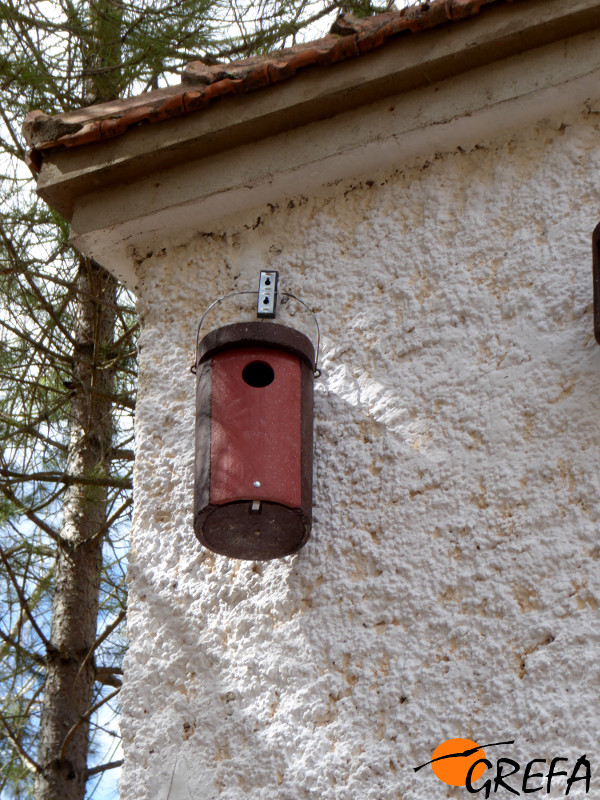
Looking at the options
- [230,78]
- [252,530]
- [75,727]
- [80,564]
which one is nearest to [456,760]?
[252,530]

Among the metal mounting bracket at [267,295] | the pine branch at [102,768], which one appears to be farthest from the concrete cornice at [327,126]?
the pine branch at [102,768]

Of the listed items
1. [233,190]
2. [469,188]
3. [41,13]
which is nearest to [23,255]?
[41,13]

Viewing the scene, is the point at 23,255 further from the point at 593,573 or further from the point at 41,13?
the point at 593,573

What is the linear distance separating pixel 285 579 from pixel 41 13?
3887 mm

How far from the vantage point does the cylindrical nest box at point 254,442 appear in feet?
7.63

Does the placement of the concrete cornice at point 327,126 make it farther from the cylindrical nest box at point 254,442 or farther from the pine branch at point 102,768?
the pine branch at point 102,768

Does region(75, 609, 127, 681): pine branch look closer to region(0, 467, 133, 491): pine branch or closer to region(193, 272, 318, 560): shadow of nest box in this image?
region(0, 467, 133, 491): pine branch

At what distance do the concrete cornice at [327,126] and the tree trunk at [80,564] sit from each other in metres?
1.84

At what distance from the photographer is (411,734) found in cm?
220

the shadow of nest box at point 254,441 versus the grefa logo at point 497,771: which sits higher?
the shadow of nest box at point 254,441

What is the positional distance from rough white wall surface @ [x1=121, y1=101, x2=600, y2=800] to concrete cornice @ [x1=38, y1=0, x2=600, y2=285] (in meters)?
0.10

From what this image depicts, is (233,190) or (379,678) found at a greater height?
(233,190)

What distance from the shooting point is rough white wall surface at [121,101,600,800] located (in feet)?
7.24

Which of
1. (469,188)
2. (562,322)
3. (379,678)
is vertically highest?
(469,188)
